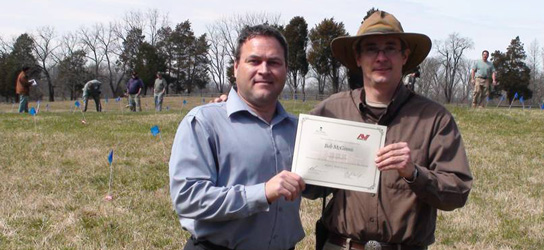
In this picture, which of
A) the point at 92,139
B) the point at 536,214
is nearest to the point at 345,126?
the point at 536,214

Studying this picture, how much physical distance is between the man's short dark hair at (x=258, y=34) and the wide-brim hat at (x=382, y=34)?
1.33 feet

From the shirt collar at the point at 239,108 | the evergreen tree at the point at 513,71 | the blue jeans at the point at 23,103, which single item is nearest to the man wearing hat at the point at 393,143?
the shirt collar at the point at 239,108

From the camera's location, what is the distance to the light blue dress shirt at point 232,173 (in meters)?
2.26

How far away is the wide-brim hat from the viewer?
8.46 feet

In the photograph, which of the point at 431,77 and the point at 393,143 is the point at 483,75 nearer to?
the point at 393,143

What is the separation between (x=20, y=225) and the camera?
515 centimetres

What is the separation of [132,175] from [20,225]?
234 centimetres

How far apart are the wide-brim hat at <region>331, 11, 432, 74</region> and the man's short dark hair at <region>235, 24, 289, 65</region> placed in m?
0.40

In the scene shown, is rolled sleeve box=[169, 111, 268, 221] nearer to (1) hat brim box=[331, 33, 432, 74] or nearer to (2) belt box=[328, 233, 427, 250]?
(2) belt box=[328, 233, 427, 250]

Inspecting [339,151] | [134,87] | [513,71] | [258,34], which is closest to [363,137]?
[339,151]

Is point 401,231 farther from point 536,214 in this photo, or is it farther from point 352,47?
point 536,214

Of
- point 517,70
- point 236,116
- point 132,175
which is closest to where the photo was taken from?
point 236,116

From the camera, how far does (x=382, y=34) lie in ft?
8.36

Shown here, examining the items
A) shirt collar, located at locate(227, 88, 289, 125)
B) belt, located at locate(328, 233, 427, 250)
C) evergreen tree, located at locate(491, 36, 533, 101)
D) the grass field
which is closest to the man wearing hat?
belt, located at locate(328, 233, 427, 250)
